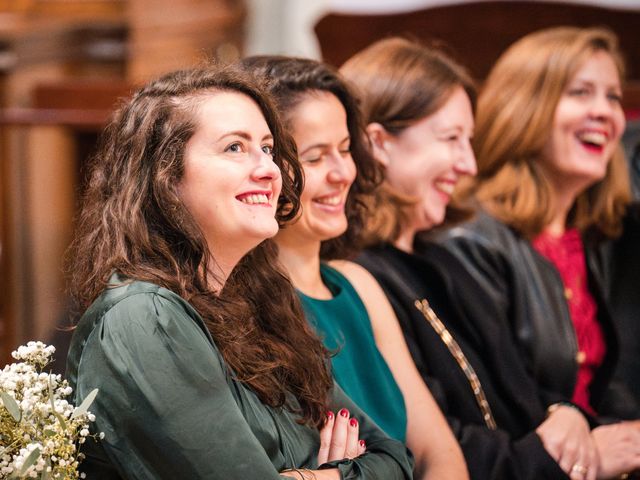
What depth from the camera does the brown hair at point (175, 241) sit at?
1.88 metres

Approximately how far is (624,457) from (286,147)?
1285 millimetres

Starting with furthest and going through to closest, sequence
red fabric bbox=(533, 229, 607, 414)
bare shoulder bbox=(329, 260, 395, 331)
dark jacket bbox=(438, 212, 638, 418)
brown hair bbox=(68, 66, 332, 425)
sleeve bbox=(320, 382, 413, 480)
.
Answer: red fabric bbox=(533, 229, 607, 414) → dark jacket bbox=(438, 212, 638, 418) → bare shoulder bbox=(329, 260, 395, 331) → sleeve bbox=(320, 382, 413, 480) → brown hair bbox=(68, 66, 332, 425)

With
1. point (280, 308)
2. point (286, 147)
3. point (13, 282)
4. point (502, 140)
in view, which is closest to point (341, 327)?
point (280, 308)

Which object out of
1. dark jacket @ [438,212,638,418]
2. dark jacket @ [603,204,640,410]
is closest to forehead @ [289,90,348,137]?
dark jacket @ [438,212,638,418]

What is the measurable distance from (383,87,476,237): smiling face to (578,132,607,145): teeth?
0.59 metres

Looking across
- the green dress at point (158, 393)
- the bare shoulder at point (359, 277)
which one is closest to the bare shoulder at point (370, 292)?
the bare shoulder at point (359, 277)

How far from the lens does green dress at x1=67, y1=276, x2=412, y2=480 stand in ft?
5.63

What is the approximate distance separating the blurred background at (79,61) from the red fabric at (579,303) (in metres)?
0.55

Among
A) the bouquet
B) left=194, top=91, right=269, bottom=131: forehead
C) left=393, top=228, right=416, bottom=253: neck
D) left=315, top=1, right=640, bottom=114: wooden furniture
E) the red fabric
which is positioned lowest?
the red fabric

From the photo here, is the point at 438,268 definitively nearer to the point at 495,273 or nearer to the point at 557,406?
the point at 495,273

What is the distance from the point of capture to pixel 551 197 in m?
3.33

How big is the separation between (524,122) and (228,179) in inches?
63.9

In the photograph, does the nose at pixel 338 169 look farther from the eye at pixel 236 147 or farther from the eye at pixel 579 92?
the eye at pixel 579 92

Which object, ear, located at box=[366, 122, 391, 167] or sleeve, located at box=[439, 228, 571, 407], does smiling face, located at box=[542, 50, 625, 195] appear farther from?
ear, located at box=[366, 122, 391, 167]
